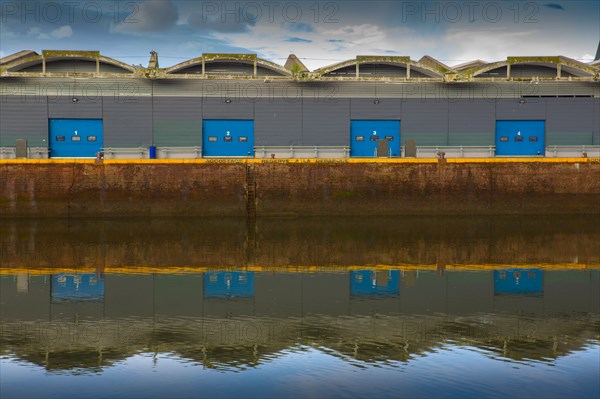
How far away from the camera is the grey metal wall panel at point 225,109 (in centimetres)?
3303

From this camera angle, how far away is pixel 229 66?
1334 inches

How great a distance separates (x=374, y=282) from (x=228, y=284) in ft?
11.1

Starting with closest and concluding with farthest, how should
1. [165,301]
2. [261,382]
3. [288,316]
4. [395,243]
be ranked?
[261,382], [288,316], [165,301], [395,243]

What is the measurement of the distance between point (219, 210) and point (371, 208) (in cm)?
644

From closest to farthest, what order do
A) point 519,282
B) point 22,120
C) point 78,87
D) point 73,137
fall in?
point 519,282 → point 22,120 → point 78,87 → point 73,137

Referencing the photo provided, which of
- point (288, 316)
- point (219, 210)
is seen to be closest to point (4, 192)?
point (219, 210)

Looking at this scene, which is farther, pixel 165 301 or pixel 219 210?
pixel 219 210

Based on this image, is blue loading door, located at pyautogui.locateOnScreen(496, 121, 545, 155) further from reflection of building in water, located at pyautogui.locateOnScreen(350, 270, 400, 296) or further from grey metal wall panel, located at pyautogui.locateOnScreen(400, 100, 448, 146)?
reflection of building in water, located at pyautogui.locateOnScreen(350, 270, 400, 296)

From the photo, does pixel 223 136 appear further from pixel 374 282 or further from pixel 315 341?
pixel 315 341

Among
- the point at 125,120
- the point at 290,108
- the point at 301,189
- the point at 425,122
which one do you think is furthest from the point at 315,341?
the point at 425,122

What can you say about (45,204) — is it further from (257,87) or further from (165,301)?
(165,301)

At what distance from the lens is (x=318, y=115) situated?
33.5 m

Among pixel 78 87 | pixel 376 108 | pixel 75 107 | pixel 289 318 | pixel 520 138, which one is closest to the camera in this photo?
pixel 289 318

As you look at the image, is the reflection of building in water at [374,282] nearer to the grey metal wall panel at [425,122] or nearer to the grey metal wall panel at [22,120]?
the grey metal wall panel at [425,122]
